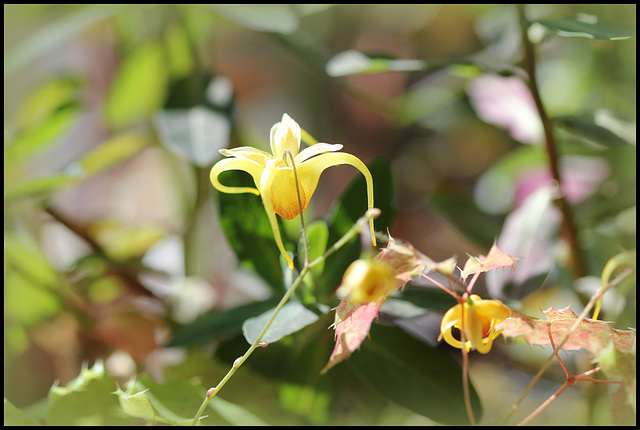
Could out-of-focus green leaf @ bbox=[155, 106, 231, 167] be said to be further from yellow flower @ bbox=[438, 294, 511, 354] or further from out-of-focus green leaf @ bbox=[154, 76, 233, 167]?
yellow flower @ bbox=[438, 294, 511, 354]

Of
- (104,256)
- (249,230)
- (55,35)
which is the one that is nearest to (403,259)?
(249,230)

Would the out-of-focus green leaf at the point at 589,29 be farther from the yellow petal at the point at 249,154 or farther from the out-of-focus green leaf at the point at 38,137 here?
the out-of-focus green leaf at the point at 38,137

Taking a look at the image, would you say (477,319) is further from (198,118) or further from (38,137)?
(38,137)

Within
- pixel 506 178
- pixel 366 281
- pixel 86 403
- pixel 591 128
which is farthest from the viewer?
pixel 506 178

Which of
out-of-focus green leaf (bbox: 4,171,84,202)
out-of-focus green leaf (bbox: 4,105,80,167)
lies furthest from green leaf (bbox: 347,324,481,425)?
out-of-focus green leaf (bbox: 4,105,80,167)

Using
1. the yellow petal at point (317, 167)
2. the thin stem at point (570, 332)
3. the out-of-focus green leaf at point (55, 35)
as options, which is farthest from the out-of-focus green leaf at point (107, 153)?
the thin stem at point (570, 332)

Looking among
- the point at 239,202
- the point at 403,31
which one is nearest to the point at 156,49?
the point at 239,202
